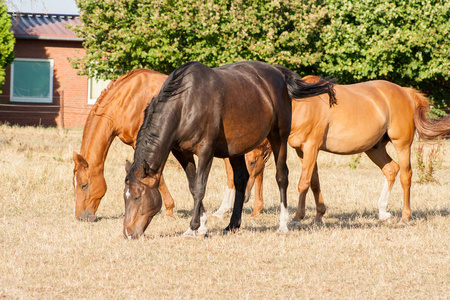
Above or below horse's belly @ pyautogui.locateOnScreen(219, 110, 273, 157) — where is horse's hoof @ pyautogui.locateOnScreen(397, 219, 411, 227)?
below

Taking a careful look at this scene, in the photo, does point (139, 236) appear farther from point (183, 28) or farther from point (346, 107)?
point (183, 28)

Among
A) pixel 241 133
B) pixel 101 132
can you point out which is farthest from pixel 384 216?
pixel 101 132

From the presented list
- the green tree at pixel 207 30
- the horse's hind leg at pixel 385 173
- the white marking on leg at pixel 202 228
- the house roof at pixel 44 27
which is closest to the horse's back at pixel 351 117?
the horse's hind leg at pixel 385 173

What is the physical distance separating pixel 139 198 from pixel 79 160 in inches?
73.2

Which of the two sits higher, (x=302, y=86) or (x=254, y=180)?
(x=302, y=86)

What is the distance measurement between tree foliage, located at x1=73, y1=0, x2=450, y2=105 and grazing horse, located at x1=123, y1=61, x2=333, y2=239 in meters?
13.1

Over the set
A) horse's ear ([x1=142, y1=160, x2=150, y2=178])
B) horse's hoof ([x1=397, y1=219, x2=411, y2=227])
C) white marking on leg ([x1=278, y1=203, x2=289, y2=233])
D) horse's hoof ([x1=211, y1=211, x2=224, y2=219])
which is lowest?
horse's hoof ([x1=211, y1=211, x2=224, y2=219])

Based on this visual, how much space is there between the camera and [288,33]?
21.2 meters

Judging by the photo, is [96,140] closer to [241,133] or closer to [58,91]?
[241,133]

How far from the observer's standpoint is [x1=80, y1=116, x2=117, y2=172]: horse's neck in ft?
25.7

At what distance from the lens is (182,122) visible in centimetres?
632

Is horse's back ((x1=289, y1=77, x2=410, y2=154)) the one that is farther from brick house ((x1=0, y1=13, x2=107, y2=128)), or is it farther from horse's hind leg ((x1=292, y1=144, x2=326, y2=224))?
brick house ((x1=0, y1=13, x2=107, y2=128))

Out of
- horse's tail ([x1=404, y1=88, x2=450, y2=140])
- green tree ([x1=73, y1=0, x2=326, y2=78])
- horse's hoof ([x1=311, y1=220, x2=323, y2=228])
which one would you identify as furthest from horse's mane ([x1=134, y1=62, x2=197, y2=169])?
green tree ([x1=73, y1=0, x2=326, y2=78])

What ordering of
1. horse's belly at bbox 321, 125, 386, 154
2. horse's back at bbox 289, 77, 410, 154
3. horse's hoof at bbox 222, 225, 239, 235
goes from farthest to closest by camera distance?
horse's belly at bbox 321, 125, 386, 154 → horse's back at bbox 289, 77, 410, 154 → horse's hoof at bbox 222, 225, 239, 235
